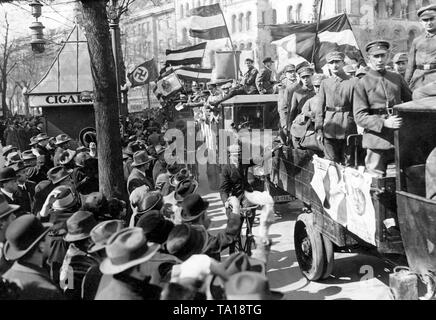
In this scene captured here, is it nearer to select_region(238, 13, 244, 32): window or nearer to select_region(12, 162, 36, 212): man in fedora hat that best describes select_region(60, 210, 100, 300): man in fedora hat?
select_region(12, 162, 36, 212): man in fedora hat

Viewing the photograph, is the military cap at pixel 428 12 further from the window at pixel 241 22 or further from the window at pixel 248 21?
the window at pixel 241 22

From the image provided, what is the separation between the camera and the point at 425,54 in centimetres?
591

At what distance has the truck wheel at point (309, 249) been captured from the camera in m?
5.77

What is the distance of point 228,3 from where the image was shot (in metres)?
70.6

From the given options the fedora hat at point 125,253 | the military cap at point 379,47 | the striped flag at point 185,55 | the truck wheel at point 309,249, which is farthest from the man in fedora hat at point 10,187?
the striped flag at point 185,55

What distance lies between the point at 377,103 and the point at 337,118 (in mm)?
1073

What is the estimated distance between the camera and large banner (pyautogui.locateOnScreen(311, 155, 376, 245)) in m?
4.70

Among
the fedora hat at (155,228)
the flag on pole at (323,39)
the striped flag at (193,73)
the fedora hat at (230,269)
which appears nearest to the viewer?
the fedora hat at (230,269)

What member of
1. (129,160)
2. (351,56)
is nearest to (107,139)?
(129,160)

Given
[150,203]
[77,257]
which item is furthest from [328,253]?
[77,257]

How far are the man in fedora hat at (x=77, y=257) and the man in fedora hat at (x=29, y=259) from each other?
620mm

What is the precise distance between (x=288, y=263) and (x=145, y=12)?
81446 mm

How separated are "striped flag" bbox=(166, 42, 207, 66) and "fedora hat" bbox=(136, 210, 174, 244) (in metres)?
13.7

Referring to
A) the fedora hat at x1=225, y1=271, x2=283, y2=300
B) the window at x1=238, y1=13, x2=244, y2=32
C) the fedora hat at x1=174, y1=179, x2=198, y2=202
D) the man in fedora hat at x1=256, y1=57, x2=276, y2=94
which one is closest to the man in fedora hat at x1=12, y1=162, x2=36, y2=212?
the fedora hat at x1=174, y1=179, x2=198, y2=202
